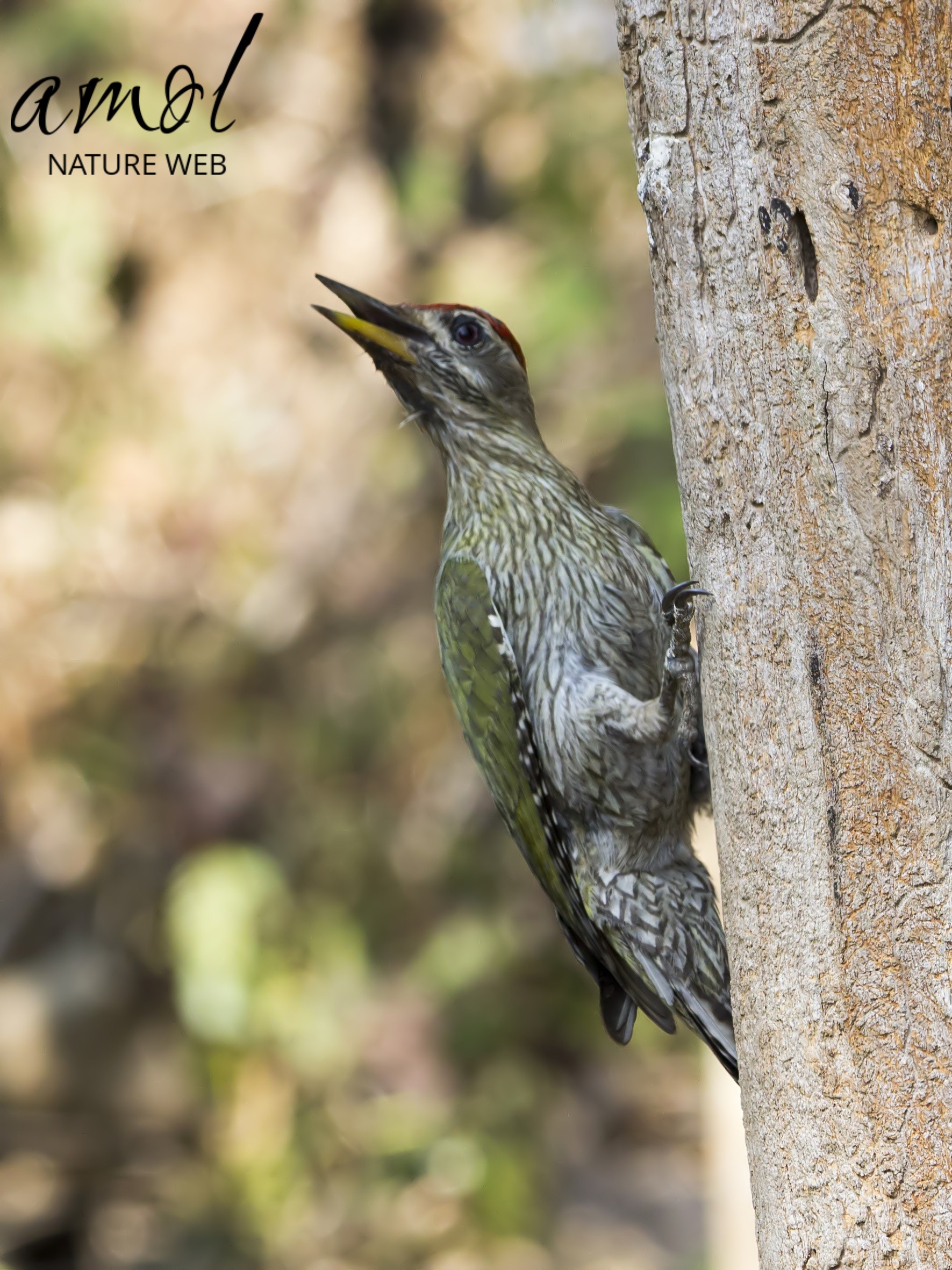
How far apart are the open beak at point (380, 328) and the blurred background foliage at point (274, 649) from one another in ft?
6.66

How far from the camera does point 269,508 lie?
19.6 ft

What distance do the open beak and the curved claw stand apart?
1.17 metres

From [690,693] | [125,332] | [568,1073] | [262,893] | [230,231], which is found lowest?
[568,1073]

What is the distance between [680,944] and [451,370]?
Answer: 5.02 ft

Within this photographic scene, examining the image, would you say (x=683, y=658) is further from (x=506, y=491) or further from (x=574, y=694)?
(x=506, y=491)

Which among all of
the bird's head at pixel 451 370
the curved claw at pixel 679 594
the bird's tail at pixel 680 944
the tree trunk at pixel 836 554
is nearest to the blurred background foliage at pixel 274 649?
the bird's head at pixel 451 370

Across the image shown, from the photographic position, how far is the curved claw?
6.89ft

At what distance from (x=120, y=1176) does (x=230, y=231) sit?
14.9 feet

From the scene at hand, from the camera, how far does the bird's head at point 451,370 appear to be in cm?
332

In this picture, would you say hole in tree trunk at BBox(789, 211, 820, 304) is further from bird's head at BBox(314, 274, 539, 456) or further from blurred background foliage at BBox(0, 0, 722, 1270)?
blurred background foliage at BBox(0, 0, 722, 1270)

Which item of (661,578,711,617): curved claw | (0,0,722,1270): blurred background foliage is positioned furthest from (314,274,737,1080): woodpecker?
(0,0,722,1270): blurred background foliage

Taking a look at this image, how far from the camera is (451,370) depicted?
3338mm

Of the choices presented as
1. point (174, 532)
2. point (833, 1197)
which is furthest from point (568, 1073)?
point (833, 1197)

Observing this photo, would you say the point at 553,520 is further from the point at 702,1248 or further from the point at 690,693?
the point at 702,1248
